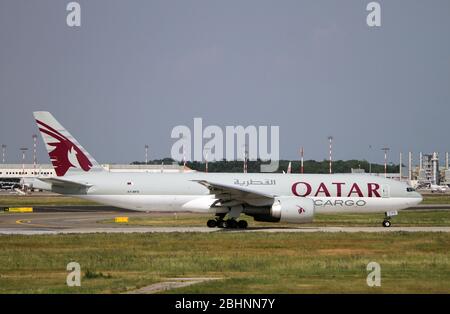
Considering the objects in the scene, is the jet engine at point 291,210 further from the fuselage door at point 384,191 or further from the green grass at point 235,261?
the fuselage door at point 384,191

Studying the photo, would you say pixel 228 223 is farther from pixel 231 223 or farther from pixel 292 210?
pixel 292 210

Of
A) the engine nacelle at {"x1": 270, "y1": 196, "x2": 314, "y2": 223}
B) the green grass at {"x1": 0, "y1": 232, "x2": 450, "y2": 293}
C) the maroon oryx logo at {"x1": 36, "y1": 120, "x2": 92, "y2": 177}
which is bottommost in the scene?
the green grass at {"x1": 0, "y1": 232, "x2": 450, "y2": 293}

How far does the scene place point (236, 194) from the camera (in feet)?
140

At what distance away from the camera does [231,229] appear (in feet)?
142

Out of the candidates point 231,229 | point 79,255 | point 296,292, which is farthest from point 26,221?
point 296,292

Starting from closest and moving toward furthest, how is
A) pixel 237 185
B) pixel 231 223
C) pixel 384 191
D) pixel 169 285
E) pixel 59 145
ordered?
pixel 169 285
pixel 231 223
pixel 59 145
pixel 237 185
pixel 384 191

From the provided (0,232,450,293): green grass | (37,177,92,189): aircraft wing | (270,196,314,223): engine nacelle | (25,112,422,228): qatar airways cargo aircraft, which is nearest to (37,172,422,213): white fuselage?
(25,112,422,228): qatar airways cargo aircraft

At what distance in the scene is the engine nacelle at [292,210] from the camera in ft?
137

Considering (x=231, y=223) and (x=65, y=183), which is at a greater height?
(x=65, y=183)

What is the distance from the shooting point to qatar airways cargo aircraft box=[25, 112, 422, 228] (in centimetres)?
4272

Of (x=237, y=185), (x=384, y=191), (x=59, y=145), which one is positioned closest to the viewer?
(x=59, y=145)

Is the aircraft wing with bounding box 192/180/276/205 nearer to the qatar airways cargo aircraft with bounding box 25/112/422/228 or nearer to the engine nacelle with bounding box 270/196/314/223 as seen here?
the qatar airways cargo aircraft with bounding box 25/112/422/228

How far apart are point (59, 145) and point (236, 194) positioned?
439 inches

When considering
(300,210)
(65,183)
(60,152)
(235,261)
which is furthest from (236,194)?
(235,261)
